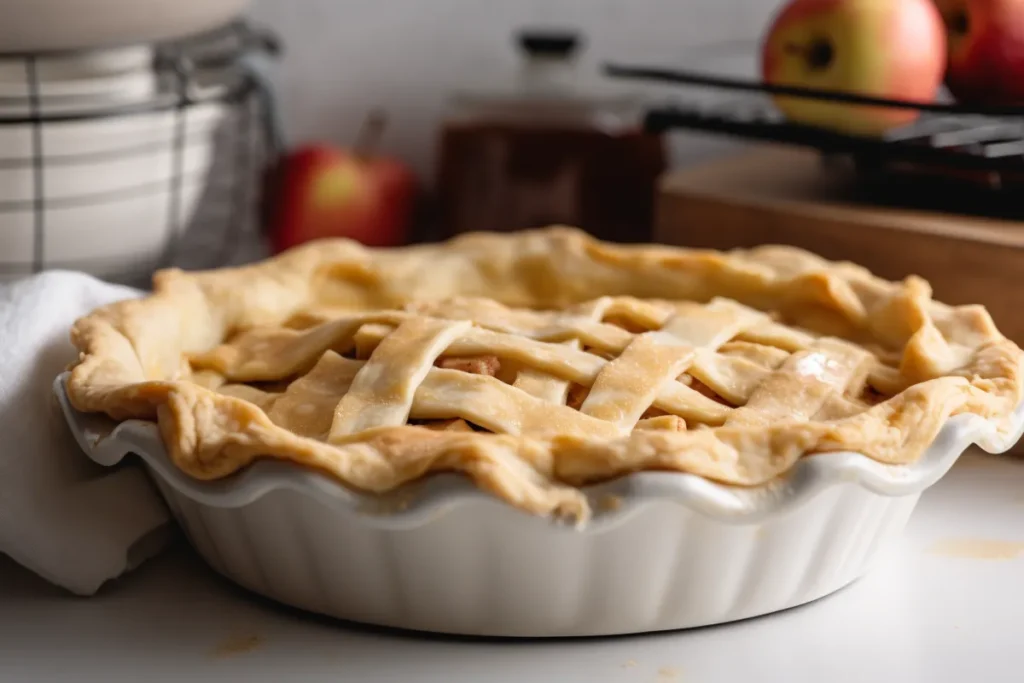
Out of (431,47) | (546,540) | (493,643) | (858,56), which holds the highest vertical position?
(858,56)

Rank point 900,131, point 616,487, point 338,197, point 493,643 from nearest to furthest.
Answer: point 616,487
point 493,643
point 900,131
point 338,197

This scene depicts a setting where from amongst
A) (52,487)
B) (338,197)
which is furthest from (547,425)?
(338,197)

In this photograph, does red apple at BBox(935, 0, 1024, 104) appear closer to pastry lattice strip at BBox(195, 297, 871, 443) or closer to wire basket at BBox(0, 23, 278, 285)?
pastry lattice strip at BBox(195, 297, 871, 443)

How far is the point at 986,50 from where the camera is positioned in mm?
1200

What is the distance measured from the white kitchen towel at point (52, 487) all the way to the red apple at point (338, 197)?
2.06ft

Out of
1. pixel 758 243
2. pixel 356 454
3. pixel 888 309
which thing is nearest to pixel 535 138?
pixel 758 243

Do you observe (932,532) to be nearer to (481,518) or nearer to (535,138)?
(481,518)

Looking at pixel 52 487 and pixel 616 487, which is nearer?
pixel 616 487

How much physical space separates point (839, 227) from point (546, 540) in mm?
596

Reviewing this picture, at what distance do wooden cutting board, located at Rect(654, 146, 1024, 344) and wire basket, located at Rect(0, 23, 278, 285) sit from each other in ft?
1.64

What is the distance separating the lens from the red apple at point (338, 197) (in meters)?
1.55

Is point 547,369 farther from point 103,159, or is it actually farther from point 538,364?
point 103,159

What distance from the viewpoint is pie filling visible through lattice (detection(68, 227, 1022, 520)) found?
0.71 metres

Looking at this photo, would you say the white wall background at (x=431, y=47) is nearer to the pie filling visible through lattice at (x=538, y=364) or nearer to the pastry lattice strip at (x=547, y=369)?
the pie filling visible through lattice at (x=538, y=364)
